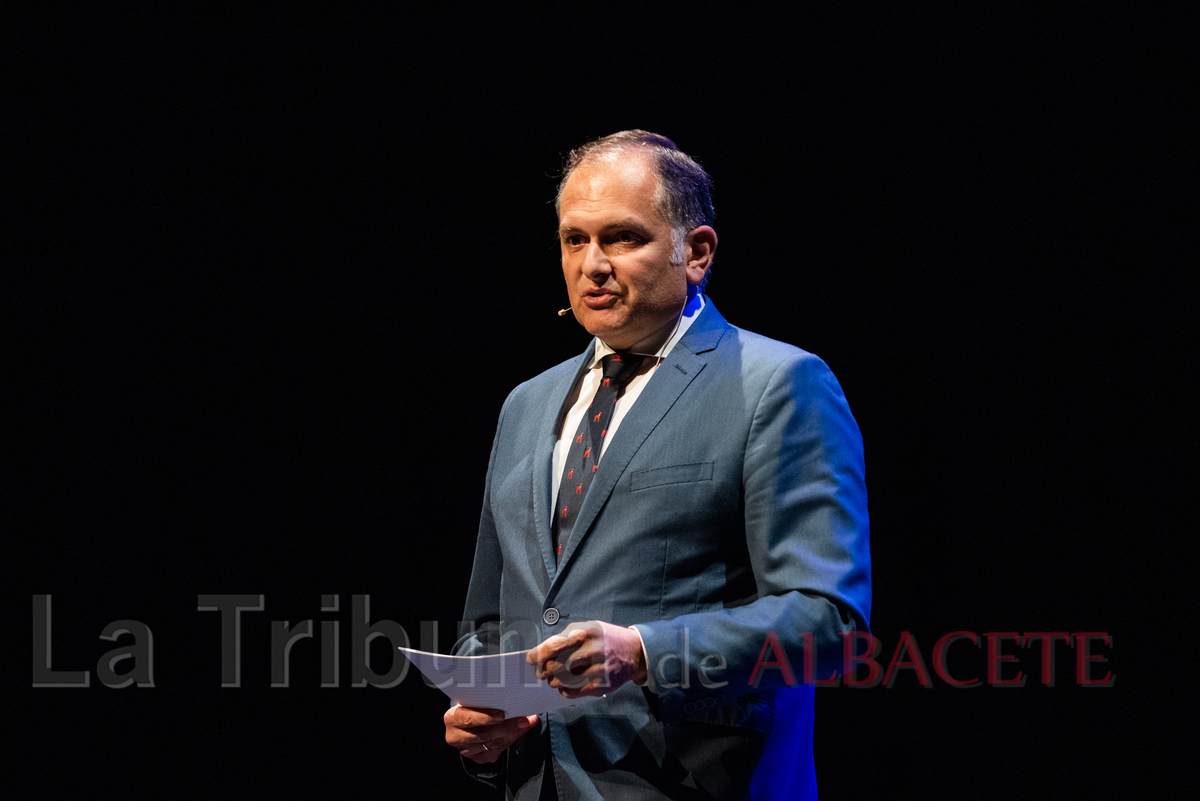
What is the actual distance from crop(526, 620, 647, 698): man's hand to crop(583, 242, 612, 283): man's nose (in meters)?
0.56

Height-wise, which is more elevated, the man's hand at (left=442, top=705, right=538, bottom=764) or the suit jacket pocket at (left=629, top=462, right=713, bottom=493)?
the suit jacket pocket at (left=629, top=462, right=713, bottom=493)

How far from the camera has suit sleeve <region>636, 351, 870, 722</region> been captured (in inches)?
47.4

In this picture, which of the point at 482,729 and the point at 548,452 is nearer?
the point at 482,729

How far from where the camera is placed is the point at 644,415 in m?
1.43

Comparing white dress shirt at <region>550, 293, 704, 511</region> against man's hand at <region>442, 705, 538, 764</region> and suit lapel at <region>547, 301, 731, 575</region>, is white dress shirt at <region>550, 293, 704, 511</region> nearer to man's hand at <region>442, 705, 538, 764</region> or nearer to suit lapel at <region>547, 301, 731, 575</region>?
suit lapel at <region>547, 301, 731, 575</region>

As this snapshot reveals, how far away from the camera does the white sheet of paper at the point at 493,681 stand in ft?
3.86

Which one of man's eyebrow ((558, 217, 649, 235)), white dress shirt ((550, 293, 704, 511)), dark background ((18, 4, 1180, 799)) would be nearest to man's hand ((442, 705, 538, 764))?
white dress shirt ((550, 293, 704, 511))

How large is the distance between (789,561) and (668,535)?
0.17 m

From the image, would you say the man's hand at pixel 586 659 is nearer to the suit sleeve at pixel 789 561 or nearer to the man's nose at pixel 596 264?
the suit sleeve at pixel 789 561

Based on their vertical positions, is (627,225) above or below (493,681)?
above

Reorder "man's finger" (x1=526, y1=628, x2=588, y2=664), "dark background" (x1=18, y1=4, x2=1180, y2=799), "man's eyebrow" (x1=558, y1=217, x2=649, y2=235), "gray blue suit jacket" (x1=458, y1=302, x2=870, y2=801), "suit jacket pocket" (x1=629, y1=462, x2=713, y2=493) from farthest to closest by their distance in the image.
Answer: "dark background" (x1=18, y1=4, x2=1180, y2=799) → "man's eyebrow" (x1=558, y1=217, x2=649, y2=235) → "suit jacket pocket" (x1=629, y1=462, x2=713, y2=493) → "gray blue suit jacket" (x1=458, y1=302, x2=870, y2=801) → "man's finger" (x1=526, y1=628, x2=588, y2=664)

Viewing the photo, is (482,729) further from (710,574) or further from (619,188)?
(619,188)

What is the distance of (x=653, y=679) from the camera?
1187mm

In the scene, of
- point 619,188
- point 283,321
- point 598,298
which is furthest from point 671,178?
point 283,321
